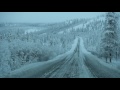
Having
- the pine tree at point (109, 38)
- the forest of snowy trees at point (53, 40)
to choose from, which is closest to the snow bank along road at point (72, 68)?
the forest of snowy trees at point (53, 40)

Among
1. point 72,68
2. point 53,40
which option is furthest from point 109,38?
point 53,40

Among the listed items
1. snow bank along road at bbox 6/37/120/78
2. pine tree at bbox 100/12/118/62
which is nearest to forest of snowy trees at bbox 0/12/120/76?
pine tree at bbox 100/12/118/62

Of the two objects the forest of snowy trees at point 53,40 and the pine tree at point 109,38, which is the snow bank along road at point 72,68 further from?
the pine tree at point 109,38

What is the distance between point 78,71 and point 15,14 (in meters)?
3.09

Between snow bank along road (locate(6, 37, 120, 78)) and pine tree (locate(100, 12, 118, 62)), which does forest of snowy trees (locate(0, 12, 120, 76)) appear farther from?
snow bank along road (locate(6, 37, 120, 78))

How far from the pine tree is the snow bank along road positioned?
1.48 ft

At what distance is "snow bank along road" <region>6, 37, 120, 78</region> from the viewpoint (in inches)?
294

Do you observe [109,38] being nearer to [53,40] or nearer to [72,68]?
[72,68]

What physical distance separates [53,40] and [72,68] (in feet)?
4.35

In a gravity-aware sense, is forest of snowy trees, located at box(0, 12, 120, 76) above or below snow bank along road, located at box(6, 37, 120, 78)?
above
